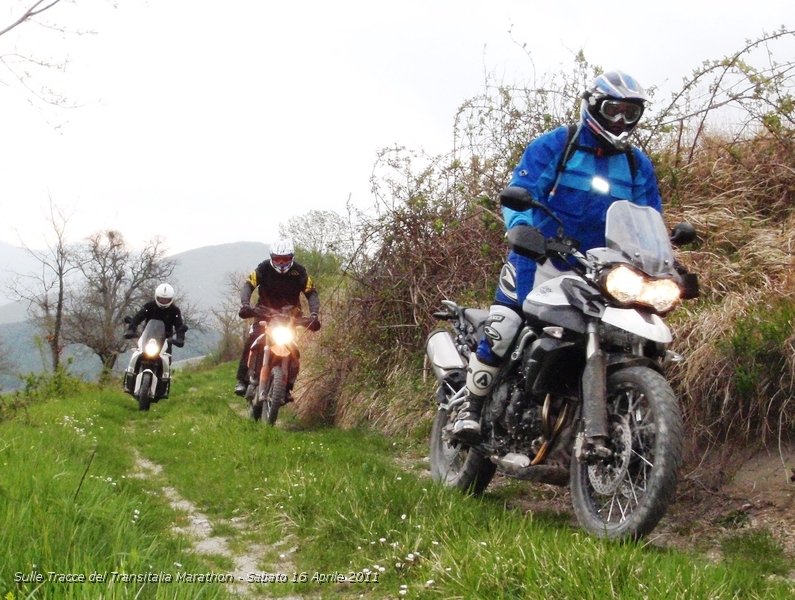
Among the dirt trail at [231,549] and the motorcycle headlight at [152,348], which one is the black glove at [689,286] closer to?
the dirt trail at [231,549]

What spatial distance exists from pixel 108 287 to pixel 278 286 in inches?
2146

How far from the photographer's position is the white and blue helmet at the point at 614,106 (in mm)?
4086

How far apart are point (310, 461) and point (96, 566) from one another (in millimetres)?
3288

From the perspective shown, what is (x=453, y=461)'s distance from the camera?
5.32m

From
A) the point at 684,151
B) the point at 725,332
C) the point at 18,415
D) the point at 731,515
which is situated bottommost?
the point at 18,415

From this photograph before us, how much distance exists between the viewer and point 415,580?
315 cm

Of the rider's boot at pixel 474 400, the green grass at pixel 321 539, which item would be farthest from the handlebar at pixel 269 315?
the rider's boot at pixel 474 400

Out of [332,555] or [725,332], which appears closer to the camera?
[332,555]

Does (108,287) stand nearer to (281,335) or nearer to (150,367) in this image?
(150,367)

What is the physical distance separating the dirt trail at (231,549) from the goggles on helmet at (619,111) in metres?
3.01

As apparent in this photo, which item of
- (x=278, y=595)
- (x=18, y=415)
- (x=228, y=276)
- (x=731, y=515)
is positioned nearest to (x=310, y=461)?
(x=278, y=595)

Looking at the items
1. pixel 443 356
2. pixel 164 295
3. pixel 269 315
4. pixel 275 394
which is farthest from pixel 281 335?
pixel 164 295

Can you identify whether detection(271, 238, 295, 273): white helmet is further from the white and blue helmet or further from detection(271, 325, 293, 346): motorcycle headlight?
the white and blue helmet

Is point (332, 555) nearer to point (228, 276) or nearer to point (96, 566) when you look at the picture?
point (96, 566)
